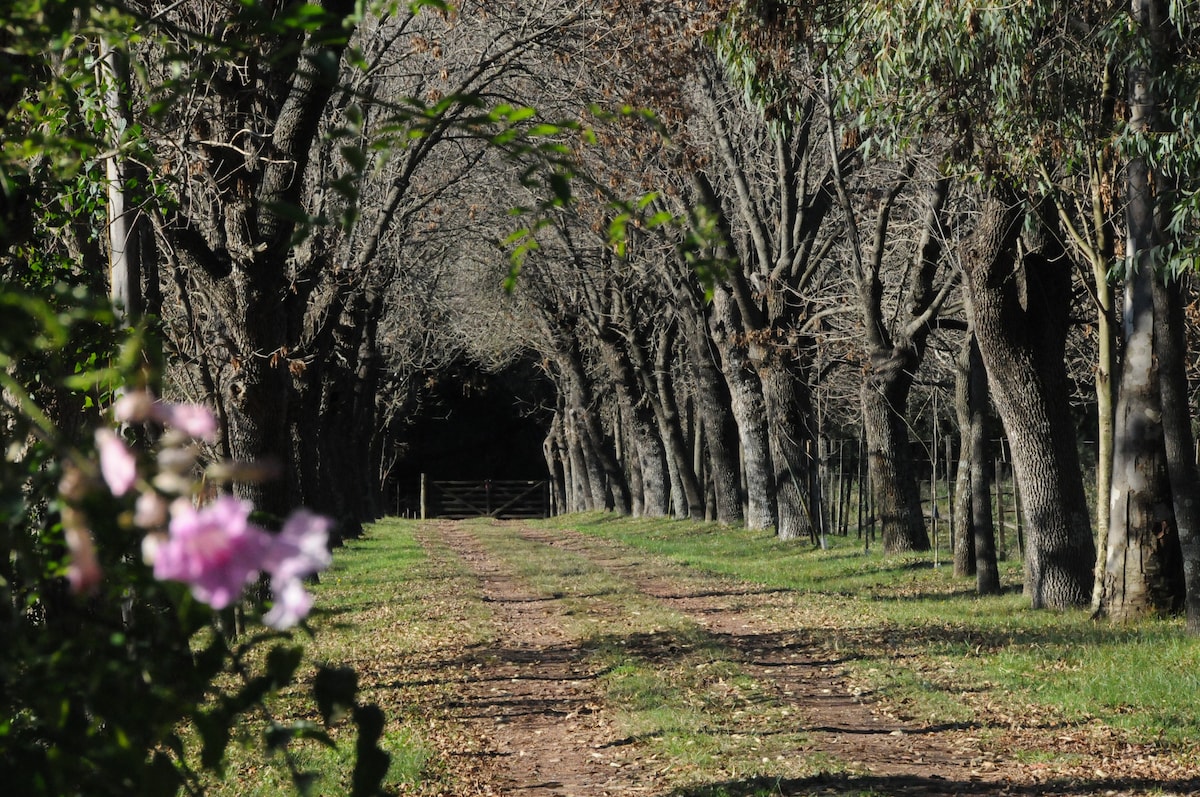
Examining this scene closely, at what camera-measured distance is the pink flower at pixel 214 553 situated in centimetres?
121

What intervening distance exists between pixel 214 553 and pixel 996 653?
35.7 ft

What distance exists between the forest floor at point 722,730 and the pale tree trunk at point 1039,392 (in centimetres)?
261

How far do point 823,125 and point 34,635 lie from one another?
21.1 meters

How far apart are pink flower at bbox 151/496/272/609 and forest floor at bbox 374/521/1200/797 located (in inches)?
239

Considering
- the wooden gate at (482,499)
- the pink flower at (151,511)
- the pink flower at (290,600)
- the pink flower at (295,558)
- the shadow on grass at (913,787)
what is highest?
the pink flower at (151,511)

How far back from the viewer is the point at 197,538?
120 cm

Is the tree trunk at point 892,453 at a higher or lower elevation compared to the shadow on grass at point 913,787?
higher

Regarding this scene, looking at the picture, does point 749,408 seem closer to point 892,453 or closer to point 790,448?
point 790,448

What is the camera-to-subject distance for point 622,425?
1884 inches

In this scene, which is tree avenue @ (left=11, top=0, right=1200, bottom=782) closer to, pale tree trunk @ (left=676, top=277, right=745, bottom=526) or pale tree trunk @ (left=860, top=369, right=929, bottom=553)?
pale tree trunk @ (left=860, top=369, right=929, bottom=553)

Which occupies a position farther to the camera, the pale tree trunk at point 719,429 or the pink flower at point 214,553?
the pale tree trunk at point 719,429

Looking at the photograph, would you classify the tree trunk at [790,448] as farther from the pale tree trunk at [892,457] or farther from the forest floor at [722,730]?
the forest floor at [722,730]

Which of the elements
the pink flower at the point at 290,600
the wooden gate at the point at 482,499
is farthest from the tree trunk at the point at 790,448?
the wooden gate at the point at 482,499

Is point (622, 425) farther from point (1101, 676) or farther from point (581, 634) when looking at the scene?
point (1101, 676)
